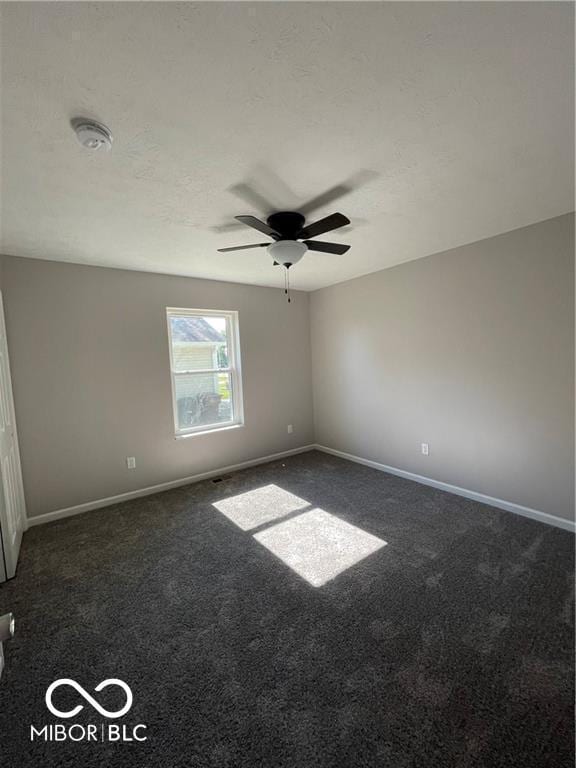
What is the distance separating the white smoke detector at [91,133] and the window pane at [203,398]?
2549 mm

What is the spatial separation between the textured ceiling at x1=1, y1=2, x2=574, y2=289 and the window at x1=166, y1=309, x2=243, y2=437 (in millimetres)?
1512

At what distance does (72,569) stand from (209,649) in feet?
4.34

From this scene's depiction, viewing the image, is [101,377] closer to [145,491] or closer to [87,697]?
[145,491]

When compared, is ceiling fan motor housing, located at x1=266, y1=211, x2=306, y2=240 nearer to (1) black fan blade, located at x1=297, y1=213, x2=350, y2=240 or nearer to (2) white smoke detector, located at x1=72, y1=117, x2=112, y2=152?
(1) black fan blade, located at x1=297, y1=213, x2=350, y2=240

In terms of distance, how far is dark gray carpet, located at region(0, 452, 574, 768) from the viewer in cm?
118

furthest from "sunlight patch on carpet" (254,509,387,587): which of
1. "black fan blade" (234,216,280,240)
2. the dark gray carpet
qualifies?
"black fan blade" (234,216,280,240)

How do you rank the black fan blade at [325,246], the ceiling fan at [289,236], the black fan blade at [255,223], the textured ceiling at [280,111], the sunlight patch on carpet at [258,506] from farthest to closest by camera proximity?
the sunlight patch on carpet at [258,506]
the black fan blade at [325,246]
the ceiling fan at [289,236]
the black fan blade at [255,223]
the textured ceiling at [280,111]

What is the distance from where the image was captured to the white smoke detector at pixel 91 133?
1.32 m

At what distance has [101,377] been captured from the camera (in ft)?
10.4

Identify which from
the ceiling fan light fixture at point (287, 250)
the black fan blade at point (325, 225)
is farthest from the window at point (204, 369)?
the black fan blade at point (325, 225)

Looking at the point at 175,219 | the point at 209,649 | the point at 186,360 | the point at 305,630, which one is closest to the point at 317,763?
the point at 305,630

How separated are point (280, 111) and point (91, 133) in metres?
0.81

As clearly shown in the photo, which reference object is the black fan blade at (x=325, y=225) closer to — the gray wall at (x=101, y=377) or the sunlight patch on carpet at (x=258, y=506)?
the gray wall at (x=101, y=377)

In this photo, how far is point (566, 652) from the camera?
1.49 metres
